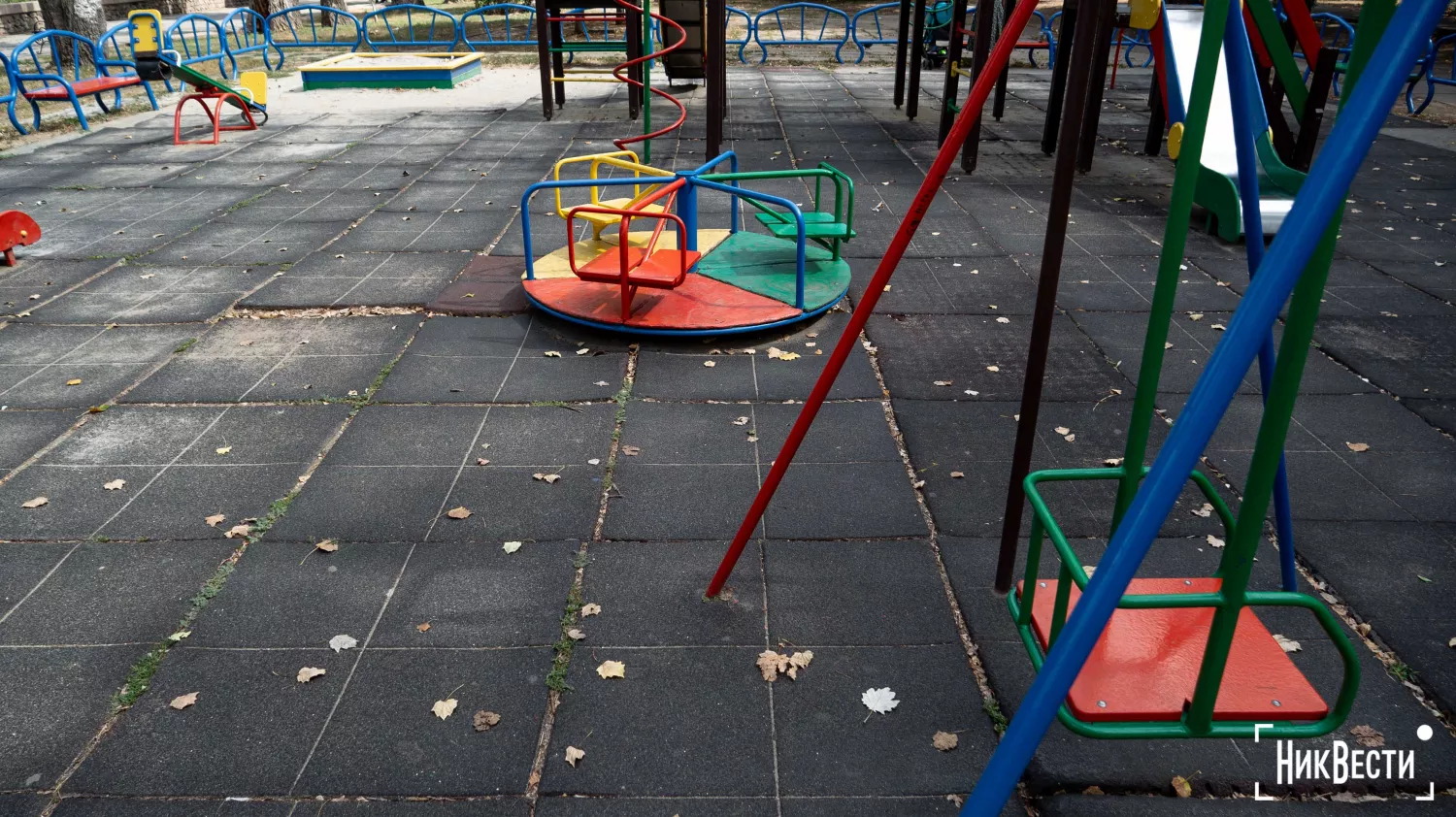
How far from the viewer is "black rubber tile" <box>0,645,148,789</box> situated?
8.92 feet

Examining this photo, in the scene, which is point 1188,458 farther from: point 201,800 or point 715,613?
point 201,800

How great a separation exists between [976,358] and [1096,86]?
5650 mm

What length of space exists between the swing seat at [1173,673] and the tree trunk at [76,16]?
67.5ft

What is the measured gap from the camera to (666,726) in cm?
284

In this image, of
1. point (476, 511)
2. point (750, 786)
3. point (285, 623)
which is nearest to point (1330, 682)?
point (750, 786)

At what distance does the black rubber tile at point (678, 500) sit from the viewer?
383 centimetres

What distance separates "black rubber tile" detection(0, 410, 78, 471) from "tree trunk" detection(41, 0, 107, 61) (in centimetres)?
1618

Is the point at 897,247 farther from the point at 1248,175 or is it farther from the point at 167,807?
the point at 167,807

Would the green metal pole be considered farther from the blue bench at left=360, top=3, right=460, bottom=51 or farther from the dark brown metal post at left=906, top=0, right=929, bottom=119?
the blue bench at left=360, top=3, right=460, bottom=51

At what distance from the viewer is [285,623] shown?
3.29 meters

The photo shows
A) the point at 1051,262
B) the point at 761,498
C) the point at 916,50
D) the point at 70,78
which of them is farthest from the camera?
the point at 70,78

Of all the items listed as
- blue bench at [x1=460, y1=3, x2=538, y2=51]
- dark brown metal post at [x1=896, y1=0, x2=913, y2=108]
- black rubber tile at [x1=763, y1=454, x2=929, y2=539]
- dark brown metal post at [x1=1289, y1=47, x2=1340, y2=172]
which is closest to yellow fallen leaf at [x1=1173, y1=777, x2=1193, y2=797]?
black rubber tile at [x1=763, y1=454, x2=929, y2=539]

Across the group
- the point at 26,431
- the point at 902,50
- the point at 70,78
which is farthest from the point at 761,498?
the point at 70,78

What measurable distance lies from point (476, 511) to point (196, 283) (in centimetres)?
409
